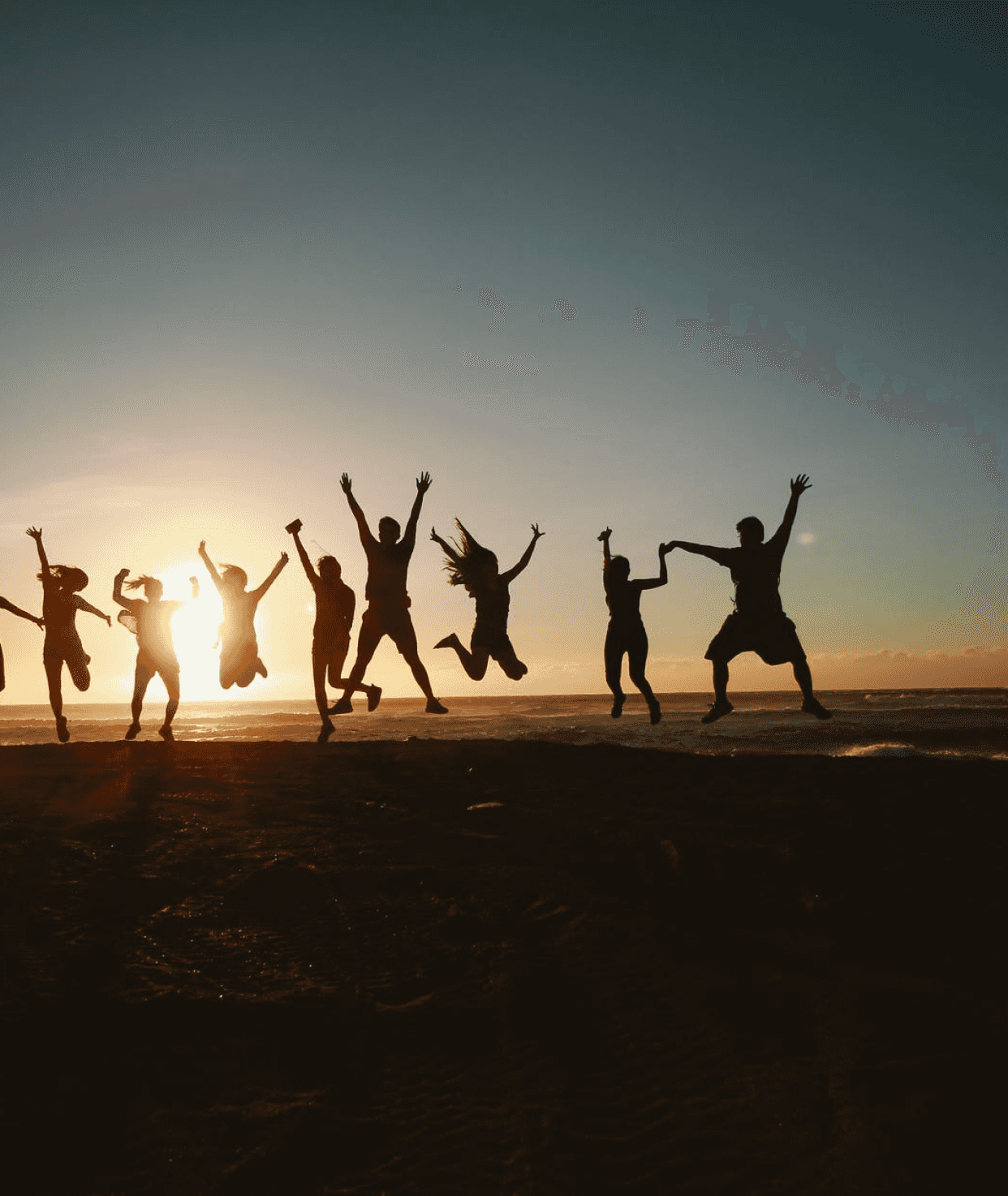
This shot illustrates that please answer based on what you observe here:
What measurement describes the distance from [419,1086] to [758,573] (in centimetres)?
981

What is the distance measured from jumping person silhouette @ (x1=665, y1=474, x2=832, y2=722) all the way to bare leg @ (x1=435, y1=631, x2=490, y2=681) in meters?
2.90

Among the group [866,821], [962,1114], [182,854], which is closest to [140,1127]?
[962,1114]

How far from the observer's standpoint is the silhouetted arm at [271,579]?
41.9ft

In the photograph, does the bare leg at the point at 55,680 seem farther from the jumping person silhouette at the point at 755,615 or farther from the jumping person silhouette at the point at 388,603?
the jumping person silhouette at the point at 755,615

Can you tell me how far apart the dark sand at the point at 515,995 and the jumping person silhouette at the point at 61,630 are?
24.6ft

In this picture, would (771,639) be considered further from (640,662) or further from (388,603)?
(388,603)

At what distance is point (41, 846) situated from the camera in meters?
6.44

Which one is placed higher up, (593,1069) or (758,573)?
(758,573)

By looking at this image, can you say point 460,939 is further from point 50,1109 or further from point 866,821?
point 866,821

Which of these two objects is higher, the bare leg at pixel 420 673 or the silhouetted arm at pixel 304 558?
the silhouetted arm at pixel 304 558

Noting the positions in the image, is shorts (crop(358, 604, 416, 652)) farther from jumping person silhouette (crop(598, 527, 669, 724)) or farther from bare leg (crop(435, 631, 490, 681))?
jumping person silhouette (crop(598, 527, 669, 724))

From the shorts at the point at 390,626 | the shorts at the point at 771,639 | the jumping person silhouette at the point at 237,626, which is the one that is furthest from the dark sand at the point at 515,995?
the jumping person silhouette at the point at 237,626

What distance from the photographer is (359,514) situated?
11.7 meters

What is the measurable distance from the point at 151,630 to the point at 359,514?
4333mm
